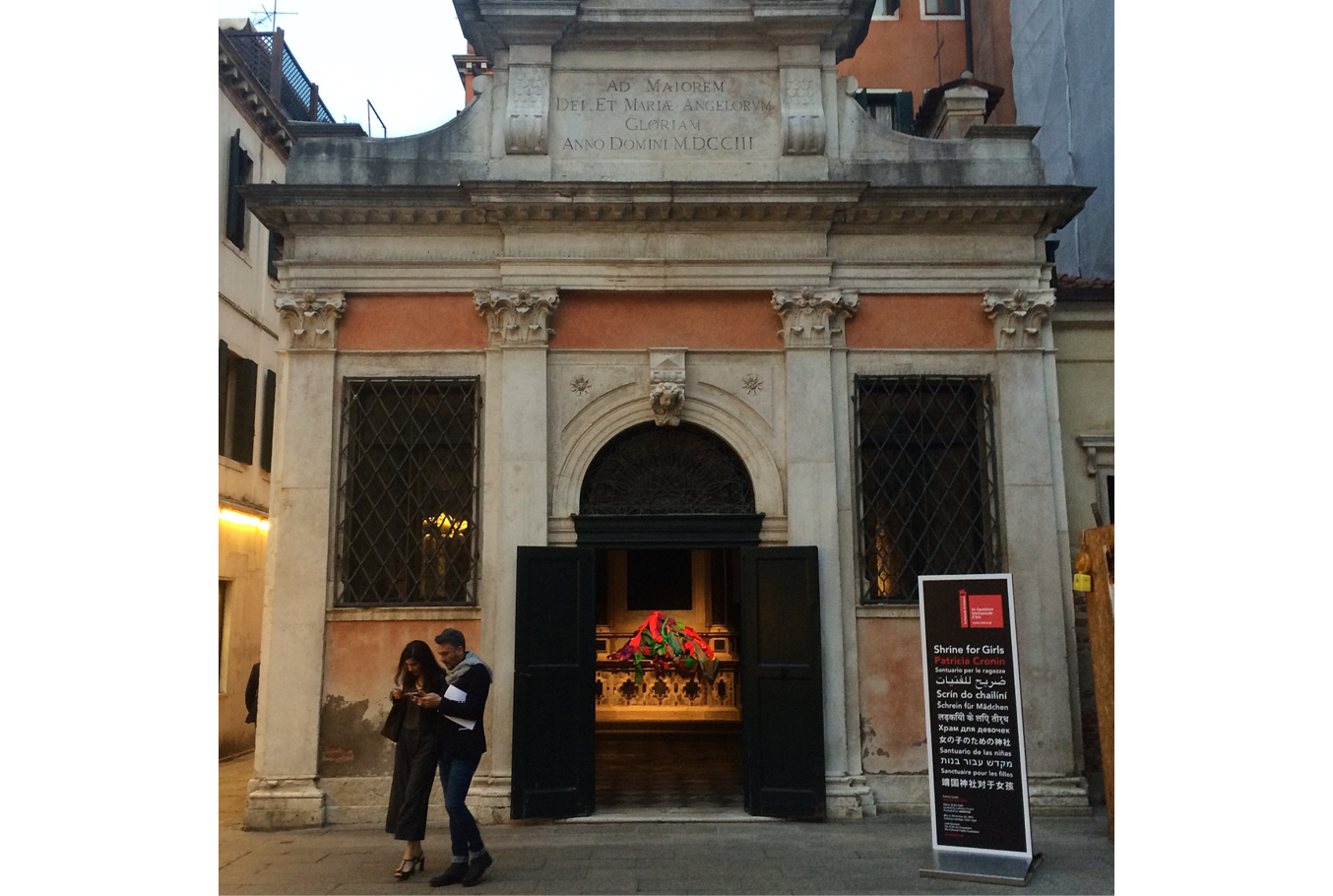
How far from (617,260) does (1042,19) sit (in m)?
9.79

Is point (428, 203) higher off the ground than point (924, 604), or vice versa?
point (428, 203)

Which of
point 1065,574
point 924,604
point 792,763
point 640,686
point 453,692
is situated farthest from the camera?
point 640,686

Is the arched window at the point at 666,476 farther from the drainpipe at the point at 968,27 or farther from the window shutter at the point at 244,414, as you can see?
the drainpipe at the point at 968,27

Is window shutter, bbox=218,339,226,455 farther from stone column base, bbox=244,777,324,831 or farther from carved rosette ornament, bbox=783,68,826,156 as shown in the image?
carved rosette ornament, bbox=783,68,826,156

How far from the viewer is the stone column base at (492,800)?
9.85m

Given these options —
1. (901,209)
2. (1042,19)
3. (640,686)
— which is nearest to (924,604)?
(901,209)

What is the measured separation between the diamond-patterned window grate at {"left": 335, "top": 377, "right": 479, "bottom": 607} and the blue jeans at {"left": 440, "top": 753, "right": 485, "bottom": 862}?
3057mm

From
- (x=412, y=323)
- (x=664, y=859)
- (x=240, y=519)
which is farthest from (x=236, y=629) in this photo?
(x=664, y=859)

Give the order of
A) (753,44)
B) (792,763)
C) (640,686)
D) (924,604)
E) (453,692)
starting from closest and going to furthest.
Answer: (453,692) → (924,604) → (792,763) → (753,44) → (640,686)

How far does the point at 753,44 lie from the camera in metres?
11.3

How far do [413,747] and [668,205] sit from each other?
19.2 feet

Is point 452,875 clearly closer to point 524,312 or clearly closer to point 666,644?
point 666,644

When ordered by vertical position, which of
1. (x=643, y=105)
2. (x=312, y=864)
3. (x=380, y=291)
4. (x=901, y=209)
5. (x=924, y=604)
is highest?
(x=643, y=105)

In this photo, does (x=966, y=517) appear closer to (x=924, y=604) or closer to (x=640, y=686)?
(x=924, y=604)
